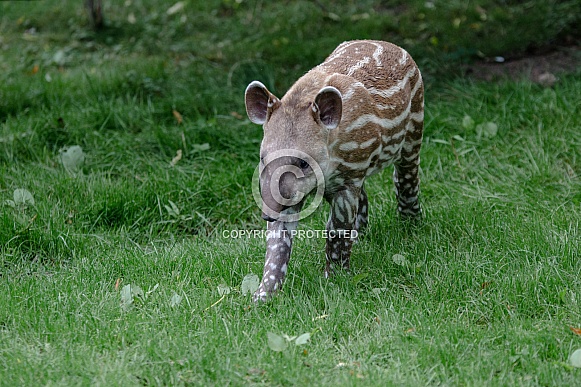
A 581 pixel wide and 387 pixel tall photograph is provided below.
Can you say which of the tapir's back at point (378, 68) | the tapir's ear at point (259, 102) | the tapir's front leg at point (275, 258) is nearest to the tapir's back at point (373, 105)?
the tapir's back at point (378, 68)

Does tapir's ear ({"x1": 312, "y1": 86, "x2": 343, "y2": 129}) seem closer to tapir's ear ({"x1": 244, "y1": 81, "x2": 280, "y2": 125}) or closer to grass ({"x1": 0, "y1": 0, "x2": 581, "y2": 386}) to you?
tapir's ear ({"x1": 244, "y1": 81, "x2": 280, "y2": 125})

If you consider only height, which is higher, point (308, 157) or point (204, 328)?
point (308, 157)

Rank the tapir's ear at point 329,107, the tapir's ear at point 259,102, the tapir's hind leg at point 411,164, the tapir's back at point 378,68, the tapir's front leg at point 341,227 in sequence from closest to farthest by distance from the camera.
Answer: the tapir's ear at point 329,107 → the tapir's ear at point 259,102 → the tapir's front leg at point 341,227 → the tapir's back at point 378,68 → the tapir's hind leg at point 411,164

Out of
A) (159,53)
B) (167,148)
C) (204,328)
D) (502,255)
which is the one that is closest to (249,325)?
(204,328)

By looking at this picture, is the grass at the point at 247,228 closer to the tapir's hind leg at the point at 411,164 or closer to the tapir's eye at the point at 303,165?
the tapir's hind leg at the point at 411,164

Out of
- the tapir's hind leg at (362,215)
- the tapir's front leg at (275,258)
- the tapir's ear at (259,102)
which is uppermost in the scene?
the tapir's ear at (259,102)

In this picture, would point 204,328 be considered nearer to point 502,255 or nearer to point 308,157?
point 308,157

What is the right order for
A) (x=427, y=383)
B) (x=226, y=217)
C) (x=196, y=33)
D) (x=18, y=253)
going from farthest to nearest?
(x=196, y=33) < (x=226, y=217) < (x=18, y=253) < (x=427, y=383)

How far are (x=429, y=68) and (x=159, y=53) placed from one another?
3413mm

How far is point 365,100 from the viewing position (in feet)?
14.8

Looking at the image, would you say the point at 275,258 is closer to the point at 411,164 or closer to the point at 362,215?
the point at 362,215

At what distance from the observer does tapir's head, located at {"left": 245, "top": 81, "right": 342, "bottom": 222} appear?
4.13 metres

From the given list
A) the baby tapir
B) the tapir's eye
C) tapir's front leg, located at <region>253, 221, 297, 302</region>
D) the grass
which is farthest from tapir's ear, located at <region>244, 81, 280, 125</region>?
the grass

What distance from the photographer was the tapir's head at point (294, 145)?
Answer: 413 centimetres
